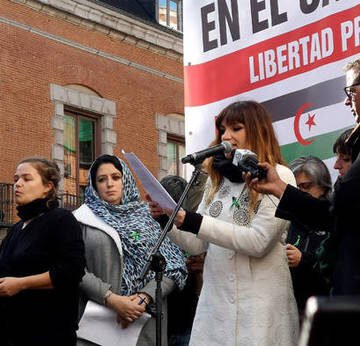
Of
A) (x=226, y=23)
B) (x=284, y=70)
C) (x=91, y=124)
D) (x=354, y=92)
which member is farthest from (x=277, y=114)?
(x=91, y=124)

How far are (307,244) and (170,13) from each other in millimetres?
18469

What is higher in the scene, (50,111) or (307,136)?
(50,111)

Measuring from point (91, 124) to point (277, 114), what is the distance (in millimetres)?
15498

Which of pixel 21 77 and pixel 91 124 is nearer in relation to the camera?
pixel 21 77

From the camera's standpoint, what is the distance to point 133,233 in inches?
172

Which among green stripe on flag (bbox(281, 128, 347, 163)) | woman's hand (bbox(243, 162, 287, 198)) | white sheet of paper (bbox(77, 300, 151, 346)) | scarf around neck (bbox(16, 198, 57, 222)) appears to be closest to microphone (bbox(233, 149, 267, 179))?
woman's hand (bbox(243, 162, 287, 198))

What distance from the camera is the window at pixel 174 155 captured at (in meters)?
20.6

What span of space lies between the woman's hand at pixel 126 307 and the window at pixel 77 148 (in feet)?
44.7

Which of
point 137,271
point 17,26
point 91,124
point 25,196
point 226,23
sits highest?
point 17,26

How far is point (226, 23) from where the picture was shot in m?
4.20

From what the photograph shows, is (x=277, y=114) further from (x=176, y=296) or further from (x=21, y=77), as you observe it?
(x=21, y=77)

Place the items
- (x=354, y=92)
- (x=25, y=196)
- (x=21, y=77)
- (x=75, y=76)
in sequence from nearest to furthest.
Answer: (x=354, y=92) → (x=25, y=196) → (x=21, y=77) → (x=75, y=76)

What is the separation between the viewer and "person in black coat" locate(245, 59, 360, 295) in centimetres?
208

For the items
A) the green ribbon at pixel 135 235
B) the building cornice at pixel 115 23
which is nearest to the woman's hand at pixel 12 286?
the green ribbon at pixel 135 235
